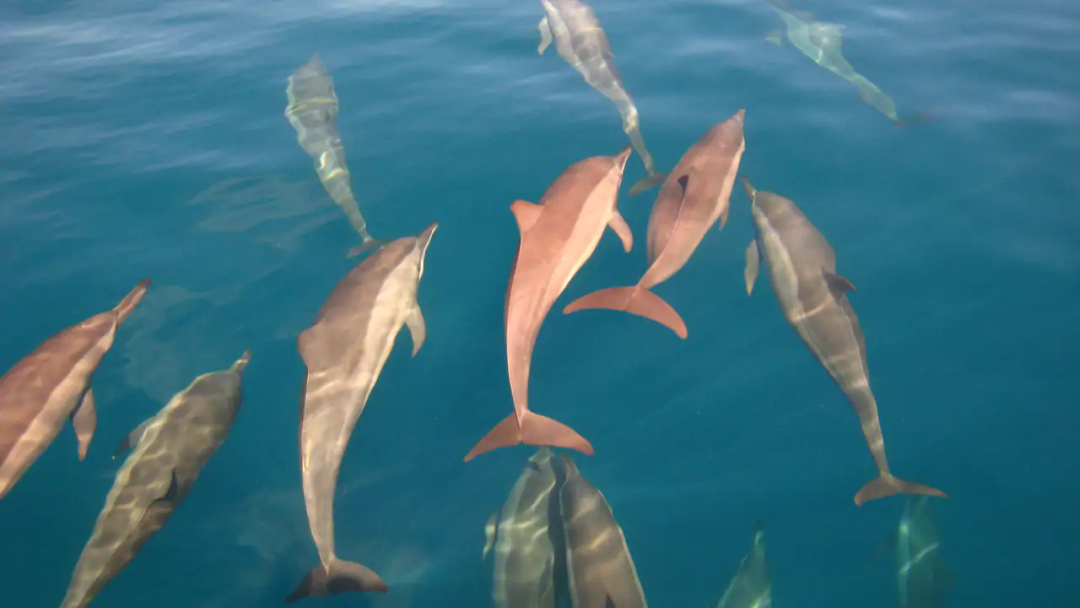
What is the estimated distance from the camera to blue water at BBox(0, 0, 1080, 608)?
511cm

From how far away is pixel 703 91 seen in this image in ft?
29.1

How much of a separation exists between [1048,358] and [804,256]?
2.52 metres

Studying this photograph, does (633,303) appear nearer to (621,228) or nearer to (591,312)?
(621,228)

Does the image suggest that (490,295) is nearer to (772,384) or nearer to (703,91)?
(772,384)

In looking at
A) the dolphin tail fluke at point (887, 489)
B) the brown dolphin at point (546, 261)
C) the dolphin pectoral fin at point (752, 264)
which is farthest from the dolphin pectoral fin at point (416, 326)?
the dolphin tail fluke at point (887, 489)

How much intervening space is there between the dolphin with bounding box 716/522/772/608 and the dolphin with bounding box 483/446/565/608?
131cm

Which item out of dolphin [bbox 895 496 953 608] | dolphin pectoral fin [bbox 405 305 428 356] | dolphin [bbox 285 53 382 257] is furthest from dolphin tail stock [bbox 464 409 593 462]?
dolphin [bbox 285 53 382 257]

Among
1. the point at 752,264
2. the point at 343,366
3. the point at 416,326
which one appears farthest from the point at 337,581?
the point at 752,264

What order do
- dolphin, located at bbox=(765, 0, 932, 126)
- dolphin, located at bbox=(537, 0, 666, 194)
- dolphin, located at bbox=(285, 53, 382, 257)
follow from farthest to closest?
1. dolphin, located at bbox=(765, 0, 932, 126)
2. dolphin, located at bbox=(537, 0, 666, 194)
3. dolphin, located at bbox=(285, 53, 382, 257)

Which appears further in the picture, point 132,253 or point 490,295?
point 132,253

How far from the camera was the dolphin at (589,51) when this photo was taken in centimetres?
817

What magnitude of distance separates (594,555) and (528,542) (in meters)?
0.58

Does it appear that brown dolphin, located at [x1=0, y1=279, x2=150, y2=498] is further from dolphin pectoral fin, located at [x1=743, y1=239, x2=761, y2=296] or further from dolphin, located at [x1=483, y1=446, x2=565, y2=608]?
dolphin pectoral fin, located at [x1=743, y1=239, x2=761, y2=296]

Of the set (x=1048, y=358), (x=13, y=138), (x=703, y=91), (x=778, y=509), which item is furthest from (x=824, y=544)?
(x=13, y=138)
